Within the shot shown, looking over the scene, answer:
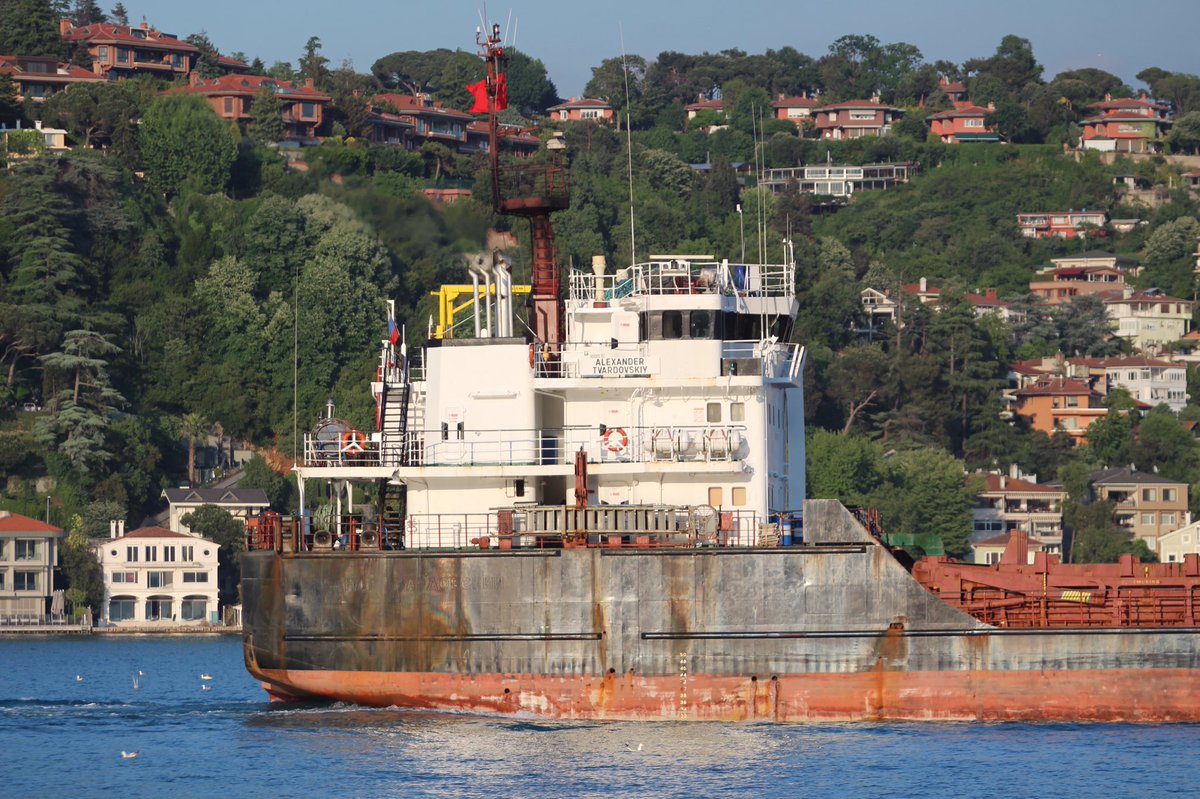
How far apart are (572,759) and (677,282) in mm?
10305

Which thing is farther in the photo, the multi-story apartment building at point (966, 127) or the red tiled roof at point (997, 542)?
the multi-story apartment building at point (966, 127)

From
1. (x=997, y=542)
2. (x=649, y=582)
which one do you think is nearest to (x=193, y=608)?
(x=997, y=542)

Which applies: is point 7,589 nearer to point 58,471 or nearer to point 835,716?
point 58,471

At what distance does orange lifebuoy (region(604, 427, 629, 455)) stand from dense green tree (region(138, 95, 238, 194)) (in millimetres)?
81713

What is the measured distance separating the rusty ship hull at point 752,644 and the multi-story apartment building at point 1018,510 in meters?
69.7

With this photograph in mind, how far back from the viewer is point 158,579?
3561 inches

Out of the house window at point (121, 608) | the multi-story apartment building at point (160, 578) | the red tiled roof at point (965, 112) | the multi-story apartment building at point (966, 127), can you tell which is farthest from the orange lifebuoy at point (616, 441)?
the red tiled roof at point (965, 112)

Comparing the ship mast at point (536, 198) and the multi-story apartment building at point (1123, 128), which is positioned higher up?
the multi-story apartment building at point (1123, 128)

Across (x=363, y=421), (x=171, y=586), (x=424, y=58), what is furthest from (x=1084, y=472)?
(x=424, y=58)

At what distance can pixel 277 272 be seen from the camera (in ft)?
360

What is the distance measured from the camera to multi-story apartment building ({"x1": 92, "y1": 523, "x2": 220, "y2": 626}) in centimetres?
9044

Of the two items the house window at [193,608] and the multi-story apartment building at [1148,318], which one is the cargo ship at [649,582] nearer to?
the house window at [193,608]

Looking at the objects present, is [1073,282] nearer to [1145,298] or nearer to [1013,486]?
[1145,298]

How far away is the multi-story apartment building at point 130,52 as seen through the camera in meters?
143
